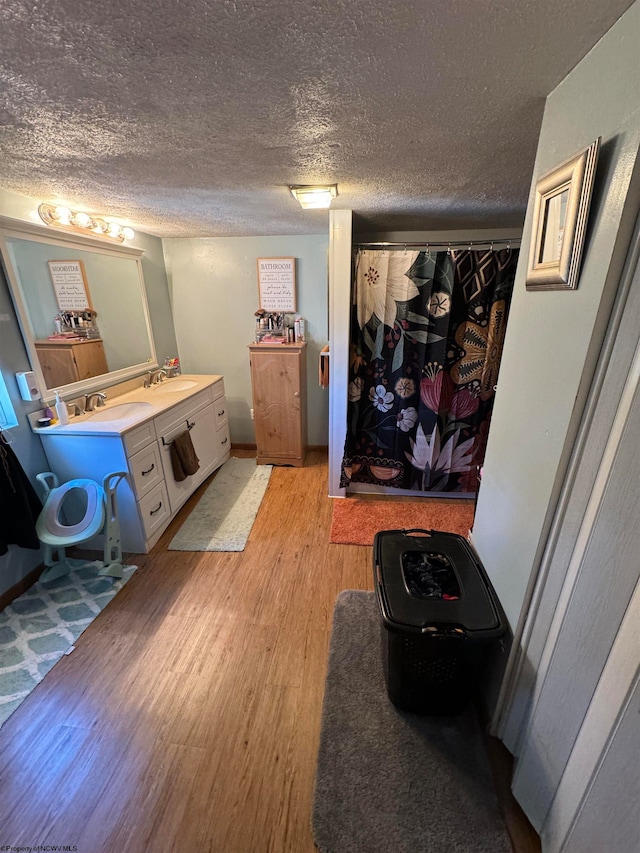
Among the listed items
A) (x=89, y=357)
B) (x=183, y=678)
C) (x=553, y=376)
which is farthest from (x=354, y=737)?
(x=89, y=357)

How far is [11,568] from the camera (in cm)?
187

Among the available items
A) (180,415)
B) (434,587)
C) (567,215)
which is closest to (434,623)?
(434,587)

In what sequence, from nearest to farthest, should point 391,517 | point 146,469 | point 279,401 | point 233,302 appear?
point 146,469
point 391,517
point 279,401
point 233,302

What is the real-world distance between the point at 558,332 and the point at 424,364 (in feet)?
5.35

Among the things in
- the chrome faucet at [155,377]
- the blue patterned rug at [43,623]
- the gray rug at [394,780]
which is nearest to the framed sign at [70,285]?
the chrome faucet at [155,377]

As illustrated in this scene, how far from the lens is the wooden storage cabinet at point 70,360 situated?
2.04m

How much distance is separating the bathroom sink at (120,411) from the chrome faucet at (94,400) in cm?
5

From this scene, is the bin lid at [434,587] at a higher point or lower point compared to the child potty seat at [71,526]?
higher

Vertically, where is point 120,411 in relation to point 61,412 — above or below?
below

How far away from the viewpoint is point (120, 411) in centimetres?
242

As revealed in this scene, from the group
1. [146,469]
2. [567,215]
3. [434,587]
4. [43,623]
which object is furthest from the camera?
[146,469]

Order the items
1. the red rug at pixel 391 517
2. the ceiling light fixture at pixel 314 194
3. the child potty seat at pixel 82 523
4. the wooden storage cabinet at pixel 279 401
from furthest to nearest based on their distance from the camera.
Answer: the wooden storage cabinet at pixel 279 401 < the red rug at pixel 391 517 < the child potty seat at pixel 82 523 < the ceiling light fixture at pixel 314 194

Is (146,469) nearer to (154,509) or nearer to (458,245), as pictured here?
(154,509)

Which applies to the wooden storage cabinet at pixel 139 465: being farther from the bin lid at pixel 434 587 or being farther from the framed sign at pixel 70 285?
the bin lid at pixel 434 587
